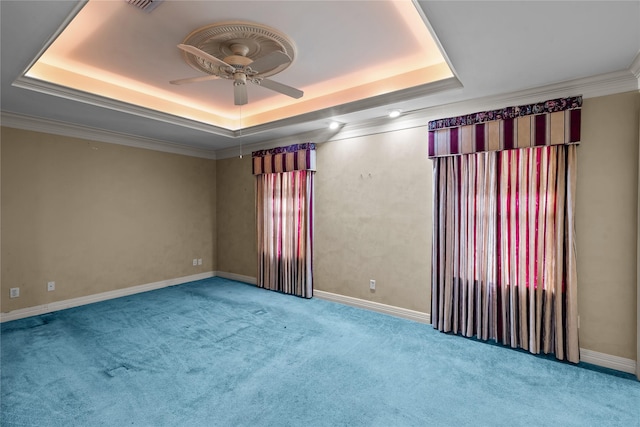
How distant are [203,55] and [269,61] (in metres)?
0.69

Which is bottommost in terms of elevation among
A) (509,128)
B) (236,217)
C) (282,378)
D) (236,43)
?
(282,378)

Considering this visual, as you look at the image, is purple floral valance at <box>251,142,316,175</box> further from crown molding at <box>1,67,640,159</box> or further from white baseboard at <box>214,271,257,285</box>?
white baseboard at <box>214,271,257,285</box>

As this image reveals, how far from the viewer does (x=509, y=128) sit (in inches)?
115

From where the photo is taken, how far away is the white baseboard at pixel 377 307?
357 cm

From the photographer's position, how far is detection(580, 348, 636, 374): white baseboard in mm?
2506

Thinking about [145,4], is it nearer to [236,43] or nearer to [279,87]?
[236,43]

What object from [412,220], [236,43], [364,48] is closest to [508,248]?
[412,220]

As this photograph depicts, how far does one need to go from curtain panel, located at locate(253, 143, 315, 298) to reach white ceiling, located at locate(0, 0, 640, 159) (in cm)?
106

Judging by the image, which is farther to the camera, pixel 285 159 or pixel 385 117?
pixel 285 159

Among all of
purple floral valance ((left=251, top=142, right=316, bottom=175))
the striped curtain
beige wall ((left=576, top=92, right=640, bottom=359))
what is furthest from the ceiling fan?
beige wall ((left=576, top=92, right=640, bottom=359))

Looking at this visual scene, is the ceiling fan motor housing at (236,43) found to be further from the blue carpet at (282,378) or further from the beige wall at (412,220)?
the blue carpet at (282,378)

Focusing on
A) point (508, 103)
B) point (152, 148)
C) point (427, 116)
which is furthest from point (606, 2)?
point (152, 148)

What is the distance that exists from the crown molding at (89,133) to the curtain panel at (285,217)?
1401 mm

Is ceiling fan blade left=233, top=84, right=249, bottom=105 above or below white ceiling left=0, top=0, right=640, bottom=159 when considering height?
below
